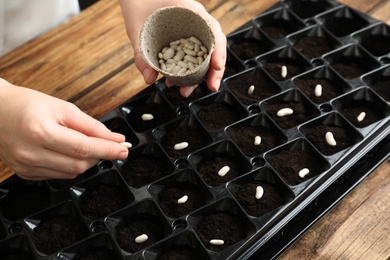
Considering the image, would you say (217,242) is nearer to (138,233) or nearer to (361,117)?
(138,233)

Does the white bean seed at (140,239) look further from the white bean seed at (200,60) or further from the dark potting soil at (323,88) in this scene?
the dark potting soil at (323,88)

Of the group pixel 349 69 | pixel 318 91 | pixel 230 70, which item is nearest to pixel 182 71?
pixel 230 70

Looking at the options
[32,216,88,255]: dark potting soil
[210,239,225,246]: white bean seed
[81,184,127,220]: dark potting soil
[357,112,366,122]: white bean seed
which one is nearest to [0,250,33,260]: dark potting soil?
[32,216,88,255]: dark potting soil

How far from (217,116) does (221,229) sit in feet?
0.99

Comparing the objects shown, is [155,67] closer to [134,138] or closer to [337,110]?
[134,138]

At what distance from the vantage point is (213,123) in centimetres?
127

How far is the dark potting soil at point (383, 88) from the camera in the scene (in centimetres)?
132

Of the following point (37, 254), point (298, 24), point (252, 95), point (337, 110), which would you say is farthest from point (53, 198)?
point (298, 24)

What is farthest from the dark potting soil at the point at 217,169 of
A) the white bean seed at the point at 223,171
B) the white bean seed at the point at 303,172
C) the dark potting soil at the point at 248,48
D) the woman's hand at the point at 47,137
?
the dark potting soil at the point at 248,48

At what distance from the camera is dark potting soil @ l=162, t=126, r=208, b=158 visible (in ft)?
3.98

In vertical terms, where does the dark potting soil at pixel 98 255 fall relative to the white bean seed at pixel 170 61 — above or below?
below

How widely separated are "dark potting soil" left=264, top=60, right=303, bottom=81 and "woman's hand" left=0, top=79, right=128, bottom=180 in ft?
1.66

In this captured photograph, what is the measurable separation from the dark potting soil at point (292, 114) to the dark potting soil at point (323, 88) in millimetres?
40

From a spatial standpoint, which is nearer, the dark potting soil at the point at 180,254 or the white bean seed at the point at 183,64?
the dark potting soil at the point at 180,254
